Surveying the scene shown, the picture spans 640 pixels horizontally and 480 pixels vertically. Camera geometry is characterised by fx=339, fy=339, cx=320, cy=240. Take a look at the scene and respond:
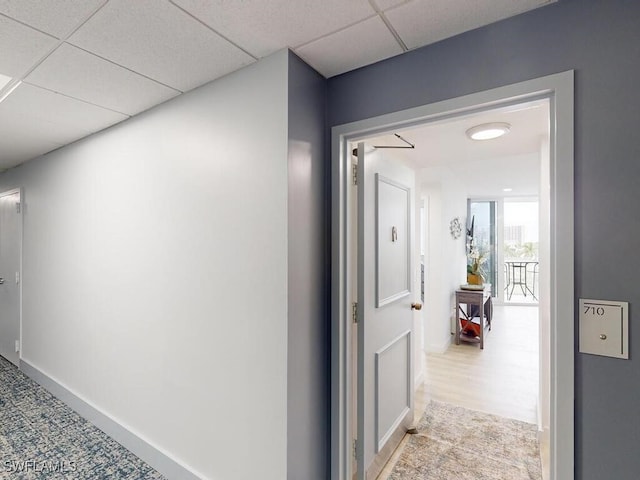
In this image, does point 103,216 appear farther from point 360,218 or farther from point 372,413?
point 372,413

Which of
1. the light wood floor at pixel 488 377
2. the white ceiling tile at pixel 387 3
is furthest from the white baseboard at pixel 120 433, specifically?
the white ceiling tile at pixel 387 3

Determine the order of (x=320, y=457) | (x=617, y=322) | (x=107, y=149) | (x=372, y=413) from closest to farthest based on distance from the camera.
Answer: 1. (x=617, y=322)
2. (x=320, y=457)
3. (x=372, y=413)
4. (x=107, y=149)

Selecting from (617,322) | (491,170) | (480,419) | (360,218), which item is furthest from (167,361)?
(491,170)

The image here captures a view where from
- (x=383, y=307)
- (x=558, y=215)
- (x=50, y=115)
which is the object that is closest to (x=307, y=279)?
(x=383, y=307)

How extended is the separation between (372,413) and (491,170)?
13.4ft

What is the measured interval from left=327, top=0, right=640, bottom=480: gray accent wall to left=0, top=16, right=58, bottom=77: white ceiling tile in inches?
76.3

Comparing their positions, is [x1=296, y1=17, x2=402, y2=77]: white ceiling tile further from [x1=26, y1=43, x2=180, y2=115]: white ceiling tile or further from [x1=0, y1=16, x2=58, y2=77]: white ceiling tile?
[x1=0, y1=16, x2=58, y2=77]: white ceiling tile

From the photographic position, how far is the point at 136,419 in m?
2.28

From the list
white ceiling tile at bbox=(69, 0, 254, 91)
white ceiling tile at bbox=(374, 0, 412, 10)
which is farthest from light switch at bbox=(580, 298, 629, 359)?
white ceiling tile at bbox=(69, 0, 254, 91)

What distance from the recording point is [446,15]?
129cm

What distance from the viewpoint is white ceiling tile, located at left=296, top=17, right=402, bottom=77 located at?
4.56ft

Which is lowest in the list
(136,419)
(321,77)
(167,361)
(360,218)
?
(136,419)

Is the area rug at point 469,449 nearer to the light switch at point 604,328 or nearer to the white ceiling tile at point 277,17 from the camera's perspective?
the light switch at point 604,328

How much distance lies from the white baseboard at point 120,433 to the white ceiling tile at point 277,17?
7.37 feet
